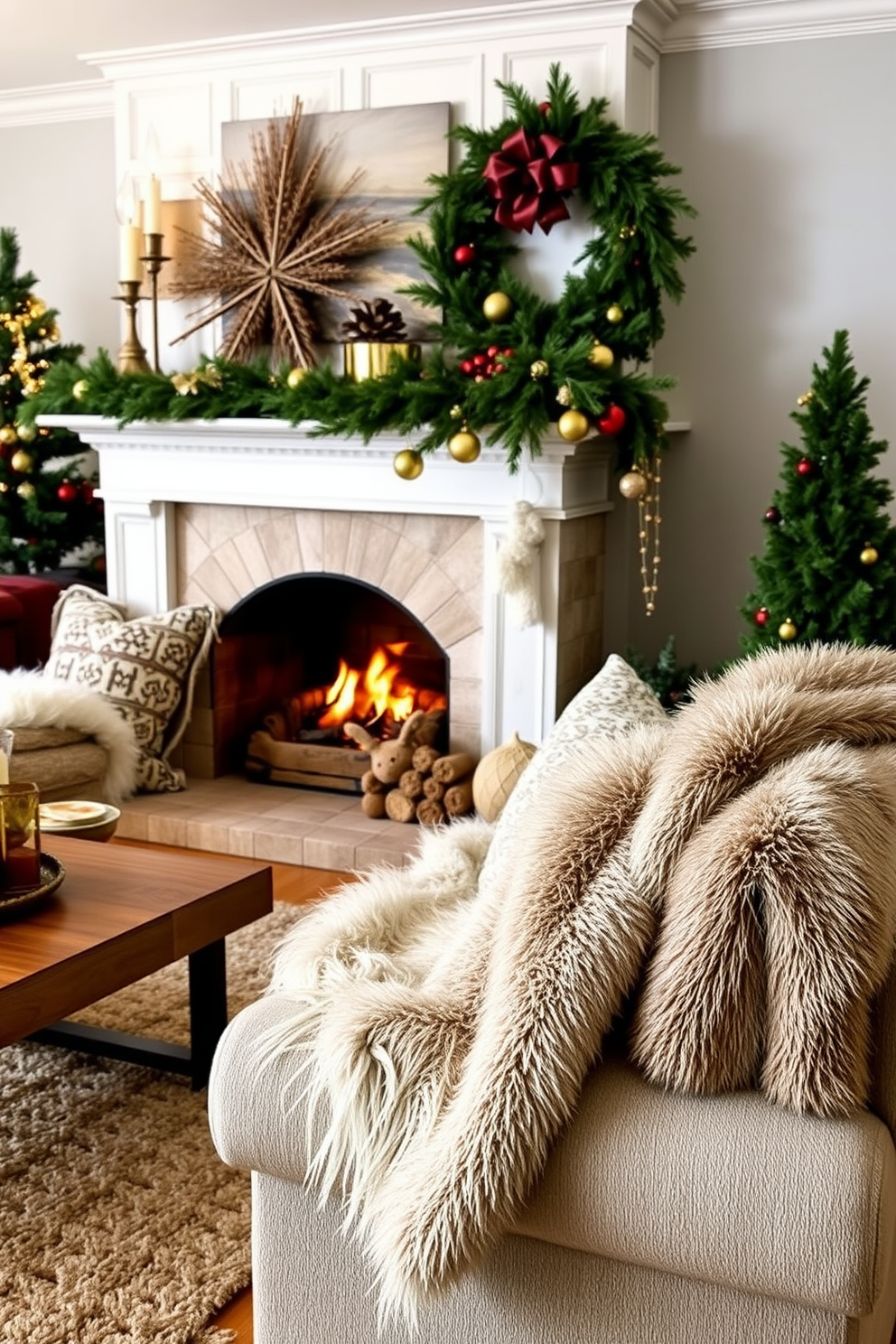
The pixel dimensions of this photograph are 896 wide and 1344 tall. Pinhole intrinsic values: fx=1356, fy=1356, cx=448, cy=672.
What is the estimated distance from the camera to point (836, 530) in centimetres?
327

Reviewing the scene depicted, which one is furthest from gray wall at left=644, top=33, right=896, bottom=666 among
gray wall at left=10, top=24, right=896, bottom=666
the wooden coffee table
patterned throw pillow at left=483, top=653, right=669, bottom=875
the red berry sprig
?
the wooden coffee table

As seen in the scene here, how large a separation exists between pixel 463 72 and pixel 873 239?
1246 mm

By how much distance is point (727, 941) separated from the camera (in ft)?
4.47

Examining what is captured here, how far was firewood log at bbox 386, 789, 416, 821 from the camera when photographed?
13.0 feet

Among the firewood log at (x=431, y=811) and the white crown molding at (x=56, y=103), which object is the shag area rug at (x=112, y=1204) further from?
the white crown molding at (x=56, y=103)

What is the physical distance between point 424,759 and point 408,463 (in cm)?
88

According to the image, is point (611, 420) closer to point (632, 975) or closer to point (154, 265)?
point (154, 265)

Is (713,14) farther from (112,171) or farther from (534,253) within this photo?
(112,171)

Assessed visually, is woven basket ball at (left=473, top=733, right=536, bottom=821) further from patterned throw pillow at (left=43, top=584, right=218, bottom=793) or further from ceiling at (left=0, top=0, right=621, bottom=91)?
ceiling at (left=0, top=0, right=621, bottom=91)

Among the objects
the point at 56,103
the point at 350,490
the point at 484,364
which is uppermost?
the point at 56,103

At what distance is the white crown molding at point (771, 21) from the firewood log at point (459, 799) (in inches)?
86.8

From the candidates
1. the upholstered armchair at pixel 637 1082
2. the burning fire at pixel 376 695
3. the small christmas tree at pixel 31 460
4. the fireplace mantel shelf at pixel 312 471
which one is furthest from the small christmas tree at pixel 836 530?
the small christmas tree at pixel 31 460

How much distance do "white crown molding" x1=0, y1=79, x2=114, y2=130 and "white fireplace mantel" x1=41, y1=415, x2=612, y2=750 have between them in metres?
1.39

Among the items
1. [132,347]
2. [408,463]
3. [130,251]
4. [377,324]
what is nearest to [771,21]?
[377,324]
